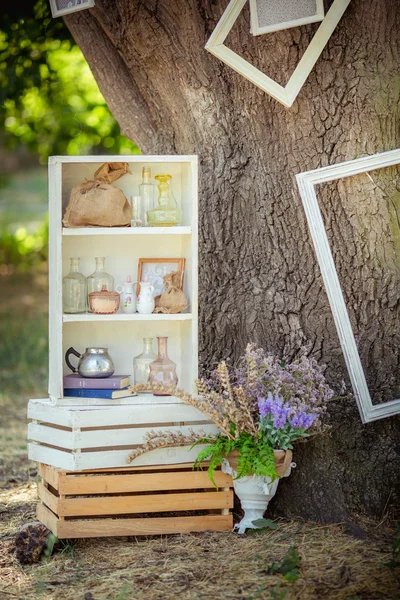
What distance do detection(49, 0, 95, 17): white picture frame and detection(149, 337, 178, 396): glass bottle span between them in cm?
164

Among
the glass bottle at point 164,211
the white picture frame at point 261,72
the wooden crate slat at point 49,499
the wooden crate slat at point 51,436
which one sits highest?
the white picture frame at point 261,72

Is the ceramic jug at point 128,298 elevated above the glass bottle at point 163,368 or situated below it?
above

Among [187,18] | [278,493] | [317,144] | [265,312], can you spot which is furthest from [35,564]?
[187,18]

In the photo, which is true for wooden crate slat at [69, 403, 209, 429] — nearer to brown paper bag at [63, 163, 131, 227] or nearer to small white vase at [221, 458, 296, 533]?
small white vase at [221, 458, 296, 533]

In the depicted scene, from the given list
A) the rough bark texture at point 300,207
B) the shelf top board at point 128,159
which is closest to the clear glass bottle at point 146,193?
the shelf top board at point 128,159

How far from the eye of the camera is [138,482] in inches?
132

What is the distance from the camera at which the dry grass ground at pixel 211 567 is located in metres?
2.74

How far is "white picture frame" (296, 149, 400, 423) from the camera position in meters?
3.42

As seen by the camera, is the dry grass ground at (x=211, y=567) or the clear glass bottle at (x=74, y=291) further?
the clear glass bottle at (x=74, y=291)

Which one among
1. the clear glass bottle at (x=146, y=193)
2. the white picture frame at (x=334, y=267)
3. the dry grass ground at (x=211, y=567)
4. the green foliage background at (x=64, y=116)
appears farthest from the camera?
the green foliage background at (x=64, y=116)

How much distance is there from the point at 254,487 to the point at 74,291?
1.23 meters

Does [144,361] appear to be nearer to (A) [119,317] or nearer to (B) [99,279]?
(A) [119,317]

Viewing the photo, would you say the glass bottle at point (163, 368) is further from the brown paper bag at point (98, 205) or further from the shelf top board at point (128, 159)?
the shelf top board at point (128, 159)

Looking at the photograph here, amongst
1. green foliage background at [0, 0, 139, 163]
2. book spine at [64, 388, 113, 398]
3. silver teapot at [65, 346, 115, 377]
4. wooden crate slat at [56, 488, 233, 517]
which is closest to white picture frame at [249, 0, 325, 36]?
silver teapot at [65, 346, 115, 377]
